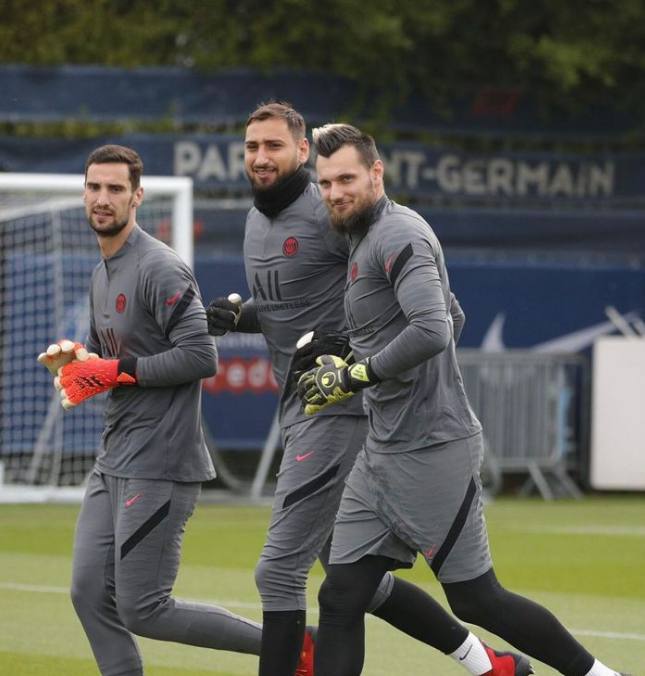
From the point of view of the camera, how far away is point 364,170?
633cm

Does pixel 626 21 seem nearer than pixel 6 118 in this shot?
No

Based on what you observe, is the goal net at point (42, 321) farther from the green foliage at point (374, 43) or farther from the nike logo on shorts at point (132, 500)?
the nike logo on shorts at point (132, 500)

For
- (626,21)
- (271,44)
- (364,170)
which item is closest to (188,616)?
(364,170)

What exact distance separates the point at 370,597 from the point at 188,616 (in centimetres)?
81

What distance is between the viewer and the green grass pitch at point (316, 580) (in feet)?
27.6

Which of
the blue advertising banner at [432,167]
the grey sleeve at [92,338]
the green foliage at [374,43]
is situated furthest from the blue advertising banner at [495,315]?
the grey sleeve at [92,338]

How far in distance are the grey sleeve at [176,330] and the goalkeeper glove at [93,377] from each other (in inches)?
2.2

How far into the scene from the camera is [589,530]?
47.5 feet

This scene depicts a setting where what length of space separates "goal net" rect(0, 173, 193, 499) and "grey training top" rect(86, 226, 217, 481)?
9384 mm

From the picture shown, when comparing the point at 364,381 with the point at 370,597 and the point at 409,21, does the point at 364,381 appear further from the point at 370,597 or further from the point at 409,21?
the point at 409,21

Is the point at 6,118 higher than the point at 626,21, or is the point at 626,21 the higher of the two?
the point at 626,21

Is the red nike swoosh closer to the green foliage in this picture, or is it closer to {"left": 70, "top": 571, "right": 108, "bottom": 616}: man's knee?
{"left": 70, "top": 571, "right": 108, "bottom": 616}: man's knee

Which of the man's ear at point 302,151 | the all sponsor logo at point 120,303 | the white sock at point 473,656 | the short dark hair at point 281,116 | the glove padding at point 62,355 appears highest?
the short dark hair at point 281,116

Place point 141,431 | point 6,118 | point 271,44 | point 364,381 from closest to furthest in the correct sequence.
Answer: point 364,381, point 141,431, point 6,118, point 271,44
